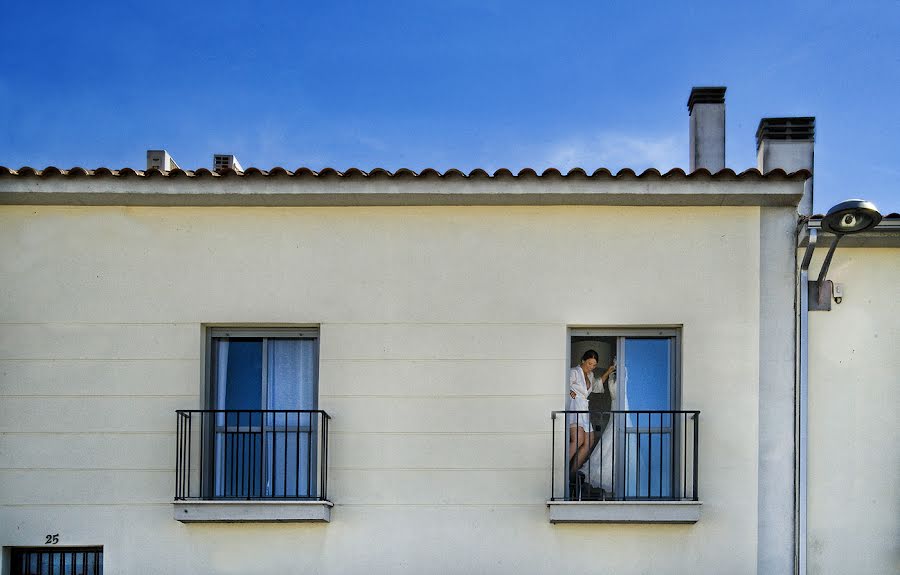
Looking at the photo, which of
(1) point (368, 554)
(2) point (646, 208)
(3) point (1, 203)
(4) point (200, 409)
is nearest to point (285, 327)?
(4) point (200, 409)

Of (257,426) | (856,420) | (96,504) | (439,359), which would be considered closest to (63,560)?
(96,504)

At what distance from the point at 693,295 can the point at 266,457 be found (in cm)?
427

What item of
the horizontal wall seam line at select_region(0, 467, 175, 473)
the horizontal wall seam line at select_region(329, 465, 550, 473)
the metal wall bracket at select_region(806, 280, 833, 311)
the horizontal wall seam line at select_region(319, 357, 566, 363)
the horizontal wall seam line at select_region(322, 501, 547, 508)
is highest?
the metal wall bracket at select_region(806, 280, 833, 311)

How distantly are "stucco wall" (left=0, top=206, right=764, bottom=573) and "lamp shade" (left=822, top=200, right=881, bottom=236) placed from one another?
1.03 metres

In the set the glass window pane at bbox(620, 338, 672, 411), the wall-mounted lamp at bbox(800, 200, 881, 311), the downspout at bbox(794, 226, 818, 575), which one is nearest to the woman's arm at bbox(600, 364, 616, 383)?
the glass window pane at bbox(620, 338, 672, 411)

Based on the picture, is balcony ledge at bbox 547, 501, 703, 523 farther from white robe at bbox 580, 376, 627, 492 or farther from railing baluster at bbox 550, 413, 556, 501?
white robe at bbox 580, 376, 627, 492

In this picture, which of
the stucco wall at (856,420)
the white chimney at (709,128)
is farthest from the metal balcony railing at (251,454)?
the white chimney at (709,128)

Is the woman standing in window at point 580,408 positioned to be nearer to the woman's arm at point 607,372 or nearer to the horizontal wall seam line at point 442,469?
the woman's arm at point 607,372

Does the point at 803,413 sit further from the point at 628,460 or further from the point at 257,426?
the point at 257,426

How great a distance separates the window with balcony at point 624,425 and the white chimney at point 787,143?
2145mm

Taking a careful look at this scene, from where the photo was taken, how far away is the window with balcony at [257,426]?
8500 mm

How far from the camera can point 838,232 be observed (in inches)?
304

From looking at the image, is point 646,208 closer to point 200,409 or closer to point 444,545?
point 444,545

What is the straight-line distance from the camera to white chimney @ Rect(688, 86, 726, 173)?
10117mm
